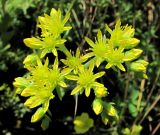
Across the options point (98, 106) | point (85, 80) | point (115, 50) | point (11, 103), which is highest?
point (115, 50)

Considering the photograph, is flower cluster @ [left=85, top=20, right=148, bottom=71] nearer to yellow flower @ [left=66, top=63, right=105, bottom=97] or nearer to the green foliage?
yellow flower @ [left=66, top=63, right=105, bottom=97]

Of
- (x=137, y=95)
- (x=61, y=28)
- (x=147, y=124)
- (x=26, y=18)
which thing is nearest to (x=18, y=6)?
(x=26, y=18)

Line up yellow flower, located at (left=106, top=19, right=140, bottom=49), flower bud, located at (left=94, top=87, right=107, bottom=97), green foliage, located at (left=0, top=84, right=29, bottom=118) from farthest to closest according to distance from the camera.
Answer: green foliage, located at (left=0, top=84, right=29, bottom=118) → yellow flower, located at (left=106, top=19, right=140, bottom=49) → flower bud, located at (left=94, top=87, right=107, bottom=97)

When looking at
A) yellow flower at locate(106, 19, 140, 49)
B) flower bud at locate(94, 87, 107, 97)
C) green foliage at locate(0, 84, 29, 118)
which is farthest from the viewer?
green foliage at locate(0, 84, 29, 118)

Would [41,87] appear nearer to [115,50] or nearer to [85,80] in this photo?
[85,80]

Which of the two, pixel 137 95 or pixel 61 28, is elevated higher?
pixel 61 28

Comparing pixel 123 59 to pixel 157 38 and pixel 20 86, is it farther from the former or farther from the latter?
pixel 157 38

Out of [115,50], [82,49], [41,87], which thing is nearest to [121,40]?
[115,50]

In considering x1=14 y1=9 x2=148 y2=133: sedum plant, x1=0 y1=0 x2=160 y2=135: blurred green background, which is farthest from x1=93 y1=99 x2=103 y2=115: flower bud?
x1=0 y1=0 x2=160 y2=135: blurred green background

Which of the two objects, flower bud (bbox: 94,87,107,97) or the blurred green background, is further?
the blurred green background
